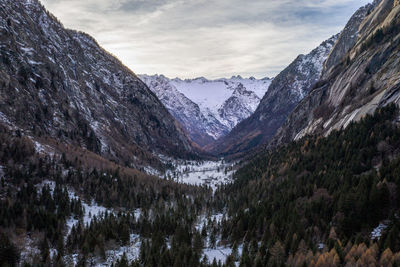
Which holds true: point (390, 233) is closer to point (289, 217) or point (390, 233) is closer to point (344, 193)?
point (344, 193)

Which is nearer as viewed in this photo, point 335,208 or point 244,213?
point 335,208

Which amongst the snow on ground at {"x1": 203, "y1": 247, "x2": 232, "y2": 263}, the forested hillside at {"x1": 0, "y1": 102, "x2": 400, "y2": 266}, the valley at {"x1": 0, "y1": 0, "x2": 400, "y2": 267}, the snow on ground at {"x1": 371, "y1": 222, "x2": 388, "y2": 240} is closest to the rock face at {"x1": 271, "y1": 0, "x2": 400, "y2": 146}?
the valley at {"x1": 0, "y1": 0, "x2": 400, "y2": 267}

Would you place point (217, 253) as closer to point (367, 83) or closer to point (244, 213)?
point (244, 213)

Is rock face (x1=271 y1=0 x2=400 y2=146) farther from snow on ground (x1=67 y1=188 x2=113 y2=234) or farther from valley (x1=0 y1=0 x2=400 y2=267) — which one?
snow on ground (x1=67 y1=188 x2=113 y2=234)

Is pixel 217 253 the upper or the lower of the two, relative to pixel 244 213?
lower

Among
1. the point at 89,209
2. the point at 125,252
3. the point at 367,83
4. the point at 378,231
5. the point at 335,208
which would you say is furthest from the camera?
the point at 367,83

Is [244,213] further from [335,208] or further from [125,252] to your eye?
[125,252]

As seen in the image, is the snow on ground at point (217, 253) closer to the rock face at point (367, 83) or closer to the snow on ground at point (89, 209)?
the snow on ground at point (89, 209)

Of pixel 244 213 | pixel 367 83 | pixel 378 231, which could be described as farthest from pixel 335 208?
pixel 367 83

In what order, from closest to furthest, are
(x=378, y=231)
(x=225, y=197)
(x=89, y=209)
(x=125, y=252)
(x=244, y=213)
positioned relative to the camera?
(x=378, y=231)
(x=125, y=252)
(x=244, y=213)
(x=89, y=209)
(x=225, y=197)

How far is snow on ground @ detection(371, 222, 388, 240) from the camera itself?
60.3 meters

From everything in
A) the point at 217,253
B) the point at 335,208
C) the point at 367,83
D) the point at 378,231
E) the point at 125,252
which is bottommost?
the point at 217,253

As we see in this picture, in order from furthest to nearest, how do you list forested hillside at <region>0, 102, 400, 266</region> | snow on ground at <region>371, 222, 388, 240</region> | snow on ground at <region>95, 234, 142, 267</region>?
snow on ground at <region>95, 234, 142, 267</region>, forested hillside at <region>0, 102, 400, 266</region>, snow on ground at <region>371, 222, 388, 240</region>

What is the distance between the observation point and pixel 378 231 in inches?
2448
